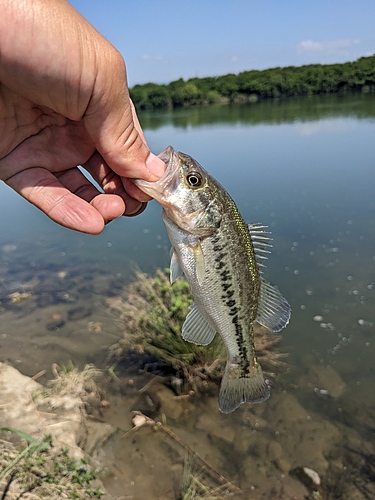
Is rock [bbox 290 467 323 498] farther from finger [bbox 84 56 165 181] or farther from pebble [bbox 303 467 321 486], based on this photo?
finger [bbox 84 56 165 181]

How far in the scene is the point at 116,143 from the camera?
246 centimetres

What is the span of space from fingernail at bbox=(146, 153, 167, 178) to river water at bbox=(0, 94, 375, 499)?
3.45 meters

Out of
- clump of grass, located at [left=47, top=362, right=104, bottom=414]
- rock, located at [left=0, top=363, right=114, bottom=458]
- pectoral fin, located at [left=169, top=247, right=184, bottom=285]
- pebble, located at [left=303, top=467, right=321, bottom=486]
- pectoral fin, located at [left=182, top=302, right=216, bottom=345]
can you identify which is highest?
pectoral fin, located at [left=169, top=247, right=184, bottom=285]

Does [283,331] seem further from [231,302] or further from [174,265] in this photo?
[174,265]

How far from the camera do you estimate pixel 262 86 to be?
223 feet

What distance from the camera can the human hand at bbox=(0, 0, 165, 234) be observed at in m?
2.00

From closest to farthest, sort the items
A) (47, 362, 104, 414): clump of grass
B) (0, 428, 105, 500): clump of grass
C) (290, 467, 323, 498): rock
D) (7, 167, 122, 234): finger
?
(7, 167, 122, 234): finger
(0, 428, 105, 500): clump of grass
(290, 467, 323, 498): rock
(47, 362, 104, 414): clump of grass

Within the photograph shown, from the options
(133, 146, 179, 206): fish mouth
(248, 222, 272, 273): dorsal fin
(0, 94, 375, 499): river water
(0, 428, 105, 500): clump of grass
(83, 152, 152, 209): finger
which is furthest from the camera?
(0, 94, 375, 499): river water

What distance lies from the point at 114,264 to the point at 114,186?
7.11 meters

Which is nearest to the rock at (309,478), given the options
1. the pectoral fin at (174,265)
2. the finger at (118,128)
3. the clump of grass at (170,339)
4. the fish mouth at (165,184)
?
the clump of grass at (170,339)

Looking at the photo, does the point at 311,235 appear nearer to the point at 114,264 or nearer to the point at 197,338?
the point at 114,264

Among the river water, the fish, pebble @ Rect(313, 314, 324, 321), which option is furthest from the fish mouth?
A: pebble @ Rect(313, 314, 324, 321)

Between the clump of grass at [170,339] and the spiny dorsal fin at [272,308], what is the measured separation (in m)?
2.83

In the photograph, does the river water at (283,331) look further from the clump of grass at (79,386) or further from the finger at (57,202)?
the finger at (57,202)
